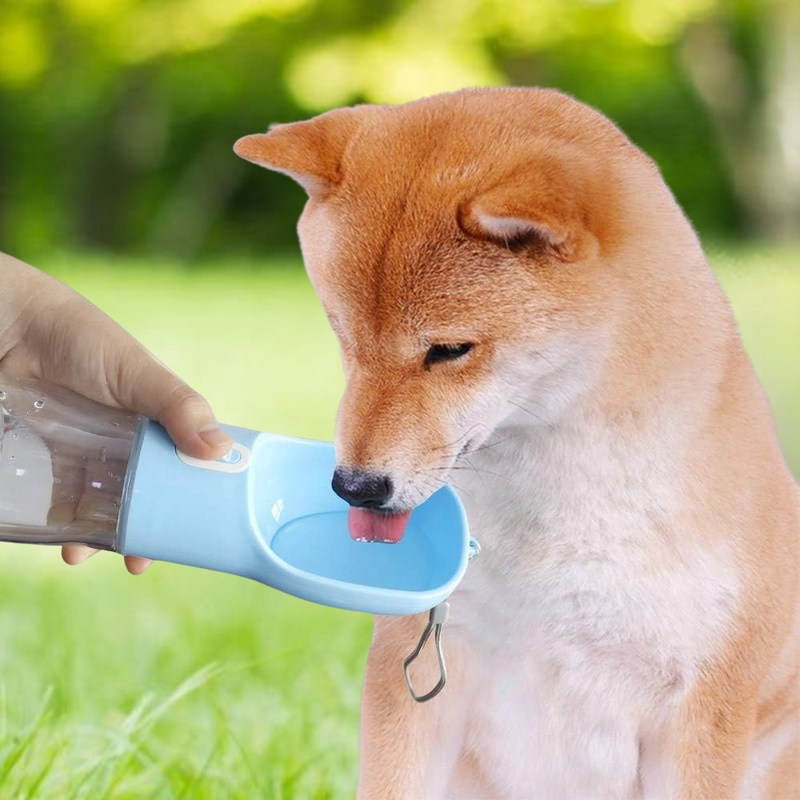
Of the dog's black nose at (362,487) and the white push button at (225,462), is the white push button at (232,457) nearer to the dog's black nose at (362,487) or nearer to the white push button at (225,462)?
the white push button at (225,462)

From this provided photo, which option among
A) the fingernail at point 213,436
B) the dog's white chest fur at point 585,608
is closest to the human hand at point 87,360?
the fingernail at point 213,436

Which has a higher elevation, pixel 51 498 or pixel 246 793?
pixel 51 498

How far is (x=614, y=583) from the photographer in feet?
4.73

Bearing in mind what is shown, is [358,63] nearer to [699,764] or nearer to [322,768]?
[322,768]

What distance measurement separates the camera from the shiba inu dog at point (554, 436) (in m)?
1.36

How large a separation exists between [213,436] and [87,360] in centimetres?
31

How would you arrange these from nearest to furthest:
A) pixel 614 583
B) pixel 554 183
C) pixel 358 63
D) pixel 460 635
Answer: pixel 554 183, pixel 614 583, pixel 460 635, pixel 358 63

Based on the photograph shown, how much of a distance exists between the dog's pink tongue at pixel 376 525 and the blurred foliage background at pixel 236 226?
2.49 feet

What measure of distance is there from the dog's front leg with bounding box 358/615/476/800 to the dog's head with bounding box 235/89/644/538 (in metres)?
0.24

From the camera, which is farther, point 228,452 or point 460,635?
point 460,635

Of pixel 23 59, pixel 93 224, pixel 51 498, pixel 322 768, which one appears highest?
pixel 51 498

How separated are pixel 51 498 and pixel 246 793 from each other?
74cm

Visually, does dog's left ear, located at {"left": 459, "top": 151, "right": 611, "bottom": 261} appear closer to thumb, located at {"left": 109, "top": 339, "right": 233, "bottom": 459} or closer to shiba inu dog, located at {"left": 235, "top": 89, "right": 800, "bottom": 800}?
shiba inu dog, located at {"left": 235, "top": 89, "right": 800, "bottom": 800}

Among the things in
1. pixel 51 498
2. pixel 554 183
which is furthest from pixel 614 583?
pixel 51 498
